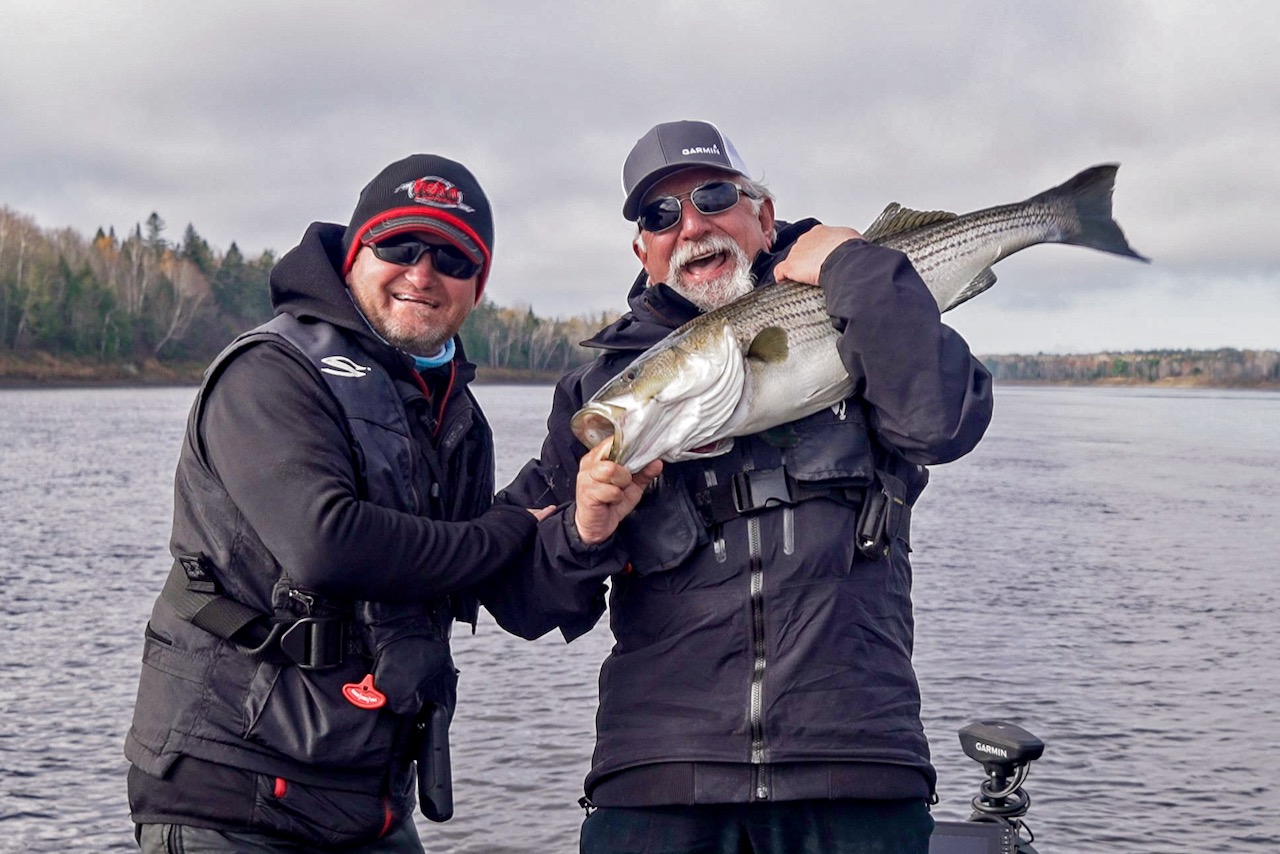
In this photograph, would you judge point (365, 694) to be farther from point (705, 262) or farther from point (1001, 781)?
point (1001, 781)

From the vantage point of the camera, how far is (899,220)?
4309mm

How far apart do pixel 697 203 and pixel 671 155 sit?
0.20 m

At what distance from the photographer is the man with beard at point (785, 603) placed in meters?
3.56

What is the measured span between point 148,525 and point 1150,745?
17675 mm

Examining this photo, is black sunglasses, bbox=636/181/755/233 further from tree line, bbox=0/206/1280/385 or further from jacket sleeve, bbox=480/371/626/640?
tree line, bbox=0/206/1280/385

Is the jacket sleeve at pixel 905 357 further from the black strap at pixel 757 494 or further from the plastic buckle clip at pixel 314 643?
the plastic buckle clip at pixel 314 643

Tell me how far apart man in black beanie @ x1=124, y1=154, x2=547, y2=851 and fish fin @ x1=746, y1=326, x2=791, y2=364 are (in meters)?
0.94

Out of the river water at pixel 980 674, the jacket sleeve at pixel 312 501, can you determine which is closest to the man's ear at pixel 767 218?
the jacket sleeve at pixel 312 501

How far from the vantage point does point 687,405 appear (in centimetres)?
365

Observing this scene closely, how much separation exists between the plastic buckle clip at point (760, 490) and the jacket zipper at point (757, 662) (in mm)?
52

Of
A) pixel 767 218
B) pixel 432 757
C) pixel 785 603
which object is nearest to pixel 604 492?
pixel 785 603

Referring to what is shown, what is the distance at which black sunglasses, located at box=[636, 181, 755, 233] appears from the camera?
4211mm

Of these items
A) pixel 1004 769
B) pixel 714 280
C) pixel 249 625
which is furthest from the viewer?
pixel 1004 769

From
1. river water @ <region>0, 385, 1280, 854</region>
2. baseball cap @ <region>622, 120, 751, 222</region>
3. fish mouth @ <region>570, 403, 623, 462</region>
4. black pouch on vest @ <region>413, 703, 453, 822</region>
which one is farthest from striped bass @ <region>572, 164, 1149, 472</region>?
river water @ <region>0, 385, 1280, 854</region>
